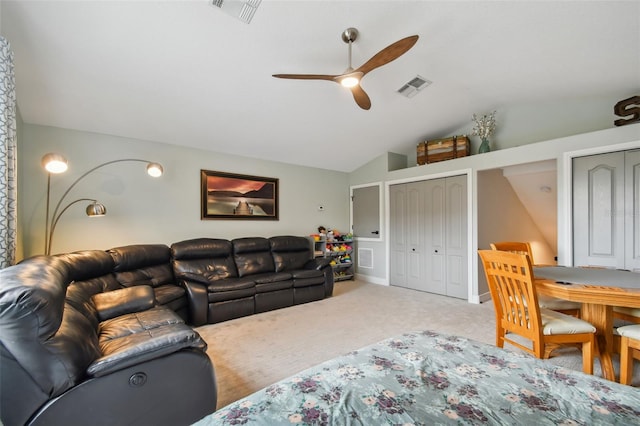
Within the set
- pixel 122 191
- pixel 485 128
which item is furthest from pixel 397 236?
pixel 122 191

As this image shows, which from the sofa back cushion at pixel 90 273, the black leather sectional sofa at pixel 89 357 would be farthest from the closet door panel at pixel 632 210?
the sofa back cushion at pixel 90 273

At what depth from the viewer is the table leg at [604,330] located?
80.9 inches

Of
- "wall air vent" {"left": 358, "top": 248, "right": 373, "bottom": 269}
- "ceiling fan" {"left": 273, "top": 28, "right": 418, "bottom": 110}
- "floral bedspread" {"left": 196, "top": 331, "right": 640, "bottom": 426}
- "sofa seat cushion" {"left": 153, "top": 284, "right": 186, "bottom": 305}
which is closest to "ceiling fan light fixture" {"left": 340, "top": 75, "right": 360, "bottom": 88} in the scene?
"ceiling fan" {"left": 273, "top": 28, "right": 418, "bottom": 110}

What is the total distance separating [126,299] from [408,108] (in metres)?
4.24

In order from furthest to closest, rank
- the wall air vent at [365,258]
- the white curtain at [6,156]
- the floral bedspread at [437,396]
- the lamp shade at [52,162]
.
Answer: the wall air vent at [365,258] < the lamp shade at [52,162] < the white curtain at [6,156] < the floral bedspread at [437,396]

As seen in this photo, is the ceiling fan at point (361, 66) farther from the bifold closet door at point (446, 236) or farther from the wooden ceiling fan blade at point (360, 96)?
the bifold closet door at point (446, 236)

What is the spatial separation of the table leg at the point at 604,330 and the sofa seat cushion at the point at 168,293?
4.03 meters

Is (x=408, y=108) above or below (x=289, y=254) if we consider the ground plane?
above

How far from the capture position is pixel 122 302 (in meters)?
2.44

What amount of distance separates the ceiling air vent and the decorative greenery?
4.77 ft

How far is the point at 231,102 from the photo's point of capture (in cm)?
335

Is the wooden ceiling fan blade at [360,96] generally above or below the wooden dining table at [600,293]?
above

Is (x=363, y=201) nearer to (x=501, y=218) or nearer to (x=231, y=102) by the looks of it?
(x=501, y=218)

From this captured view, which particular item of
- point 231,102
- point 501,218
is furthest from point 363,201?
point 231,102
